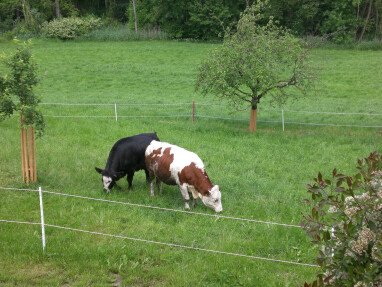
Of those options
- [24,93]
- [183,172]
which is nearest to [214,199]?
[183,172]

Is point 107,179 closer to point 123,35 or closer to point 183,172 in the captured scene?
point 183,172

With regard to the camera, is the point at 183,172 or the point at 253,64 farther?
the point at 253,64

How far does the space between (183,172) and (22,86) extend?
14.9 feet

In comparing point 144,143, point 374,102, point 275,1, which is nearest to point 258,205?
point 144,143

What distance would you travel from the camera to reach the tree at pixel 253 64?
2044 cm

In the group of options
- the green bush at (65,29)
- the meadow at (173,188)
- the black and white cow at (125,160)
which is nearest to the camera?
the meadow at (173,188)

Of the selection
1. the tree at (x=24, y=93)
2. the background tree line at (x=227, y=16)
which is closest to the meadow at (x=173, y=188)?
the tree at (x=24, y=93)

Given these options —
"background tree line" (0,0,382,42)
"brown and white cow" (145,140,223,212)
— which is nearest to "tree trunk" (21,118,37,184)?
"brown and white cow" (145,140,223,212)

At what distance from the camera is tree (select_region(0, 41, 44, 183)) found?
12.7 meters

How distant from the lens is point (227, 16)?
5238cm

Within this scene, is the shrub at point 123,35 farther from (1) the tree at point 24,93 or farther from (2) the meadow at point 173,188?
(1) the tree at point 24,93

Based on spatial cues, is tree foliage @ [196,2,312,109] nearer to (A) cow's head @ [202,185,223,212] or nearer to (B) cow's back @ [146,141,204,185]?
(B) cow's back @ [146,141,204,185]

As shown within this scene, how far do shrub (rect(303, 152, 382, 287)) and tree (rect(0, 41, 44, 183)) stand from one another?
9.67 meters

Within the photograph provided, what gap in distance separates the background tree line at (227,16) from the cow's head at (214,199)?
39316mm
